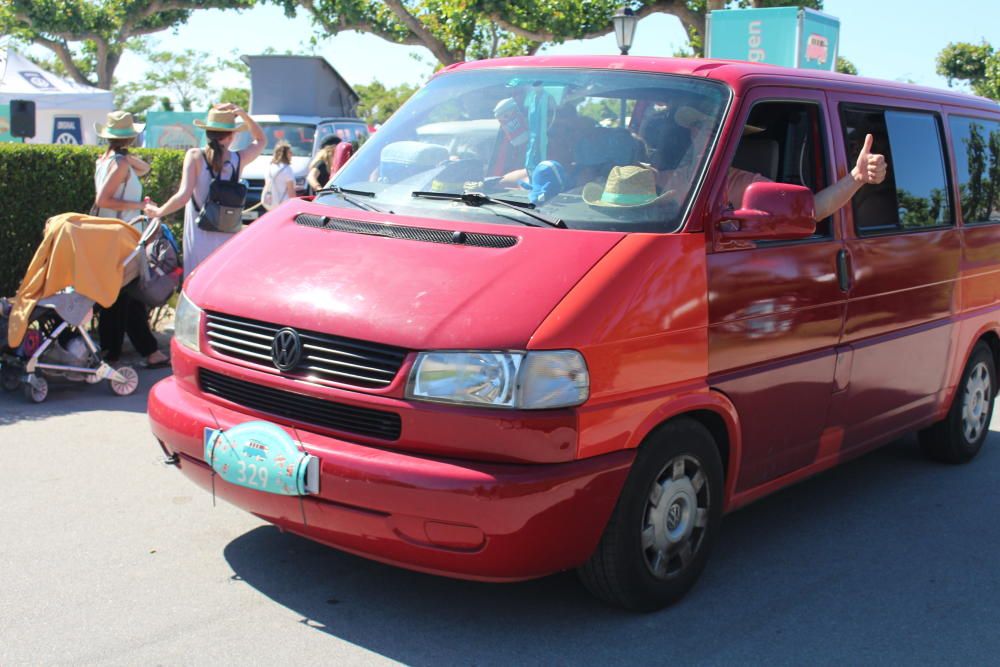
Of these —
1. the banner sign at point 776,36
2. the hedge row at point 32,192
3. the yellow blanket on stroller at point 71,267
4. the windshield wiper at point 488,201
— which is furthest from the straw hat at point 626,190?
the banner sign at point 776,36

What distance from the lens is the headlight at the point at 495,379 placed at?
12.0 ft

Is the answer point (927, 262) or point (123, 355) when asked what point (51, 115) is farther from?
point (927, 262)

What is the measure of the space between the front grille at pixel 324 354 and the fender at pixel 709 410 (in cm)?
89

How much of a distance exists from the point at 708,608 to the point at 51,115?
80.8 ft

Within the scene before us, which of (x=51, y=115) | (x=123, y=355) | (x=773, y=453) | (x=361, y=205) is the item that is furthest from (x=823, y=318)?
(x=51, y=115)

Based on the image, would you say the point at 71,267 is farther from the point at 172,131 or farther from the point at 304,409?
the point at 172,131

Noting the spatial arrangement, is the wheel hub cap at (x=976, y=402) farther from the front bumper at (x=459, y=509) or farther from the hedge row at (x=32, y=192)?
the hedge row at (x=32, y=192)

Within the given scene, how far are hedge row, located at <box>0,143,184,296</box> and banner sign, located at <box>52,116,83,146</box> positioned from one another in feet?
57.2

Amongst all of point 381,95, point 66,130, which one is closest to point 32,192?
point 66,130

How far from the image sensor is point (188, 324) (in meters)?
4.45

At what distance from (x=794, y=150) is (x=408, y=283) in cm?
217

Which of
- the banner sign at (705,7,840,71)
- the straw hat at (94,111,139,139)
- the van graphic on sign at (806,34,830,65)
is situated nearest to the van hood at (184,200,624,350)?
the straw hat at (94,111,139,139)

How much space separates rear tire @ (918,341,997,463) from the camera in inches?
260

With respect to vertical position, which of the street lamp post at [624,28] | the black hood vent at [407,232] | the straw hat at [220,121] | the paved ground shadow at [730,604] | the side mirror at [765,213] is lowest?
the paved ground shadow at [730,604]
